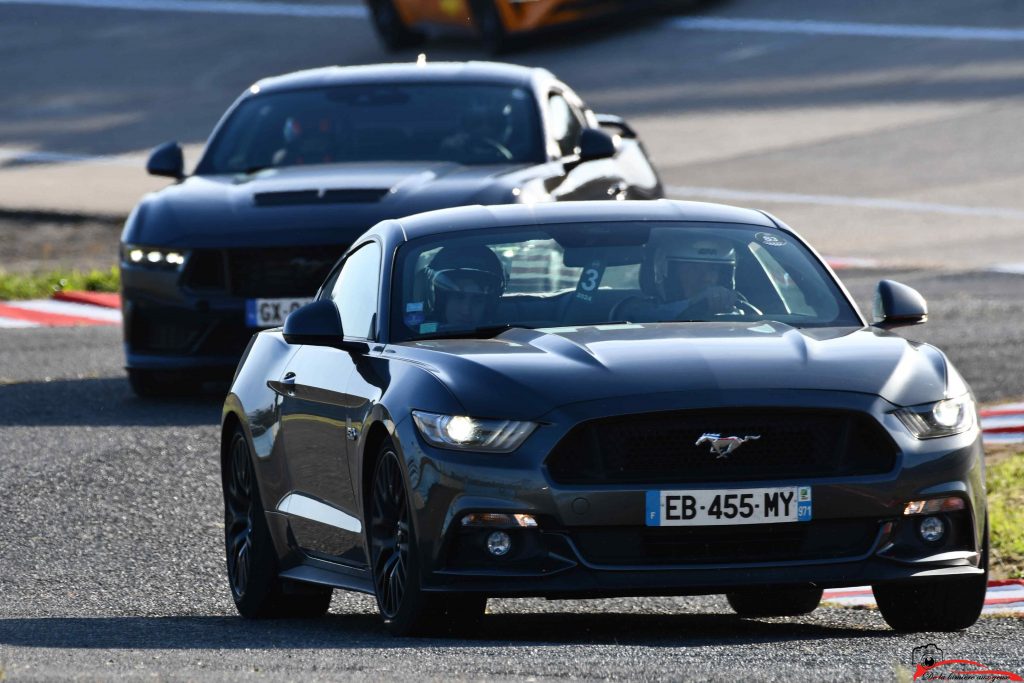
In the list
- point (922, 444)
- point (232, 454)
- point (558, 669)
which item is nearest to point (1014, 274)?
point (232, 454)

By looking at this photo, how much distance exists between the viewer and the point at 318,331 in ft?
25.6

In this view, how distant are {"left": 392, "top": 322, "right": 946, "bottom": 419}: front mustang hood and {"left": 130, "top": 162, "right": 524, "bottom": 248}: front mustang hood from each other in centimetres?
493

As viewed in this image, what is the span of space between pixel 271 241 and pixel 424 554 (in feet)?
18.8

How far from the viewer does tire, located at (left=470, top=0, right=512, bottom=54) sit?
3100cm

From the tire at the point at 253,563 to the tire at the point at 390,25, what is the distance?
23953 mm

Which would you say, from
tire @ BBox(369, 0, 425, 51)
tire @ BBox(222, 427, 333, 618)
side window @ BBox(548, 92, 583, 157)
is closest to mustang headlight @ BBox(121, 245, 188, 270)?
side window @ BBox(548, 92, 583, 157)

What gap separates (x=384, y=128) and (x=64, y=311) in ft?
16.3

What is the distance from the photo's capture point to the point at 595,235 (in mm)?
8039

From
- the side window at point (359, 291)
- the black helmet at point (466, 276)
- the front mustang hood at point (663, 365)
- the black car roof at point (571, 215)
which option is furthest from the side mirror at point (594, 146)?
the front mustang hood at point (663, 365)

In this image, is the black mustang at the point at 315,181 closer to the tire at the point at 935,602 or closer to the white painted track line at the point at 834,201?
the tire at the point at 935,602

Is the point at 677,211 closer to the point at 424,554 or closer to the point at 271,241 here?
the point at 424,554

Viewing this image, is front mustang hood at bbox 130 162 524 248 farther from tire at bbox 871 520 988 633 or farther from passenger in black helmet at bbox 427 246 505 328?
tire at bbox 871 520 988 633

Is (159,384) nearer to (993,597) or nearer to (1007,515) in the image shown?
(1007,515)

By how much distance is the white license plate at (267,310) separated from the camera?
1243cm
